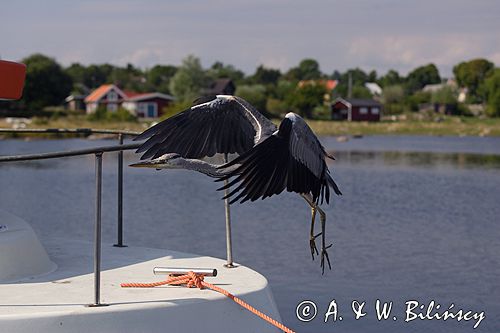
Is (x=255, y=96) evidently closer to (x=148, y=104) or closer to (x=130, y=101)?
(x=148, y=104)

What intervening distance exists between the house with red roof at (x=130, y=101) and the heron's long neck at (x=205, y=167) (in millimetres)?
82463

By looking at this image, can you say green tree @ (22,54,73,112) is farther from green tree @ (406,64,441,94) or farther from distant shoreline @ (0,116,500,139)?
green tree @ (406,64,441,94)

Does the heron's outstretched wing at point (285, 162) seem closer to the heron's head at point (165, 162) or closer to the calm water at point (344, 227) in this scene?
the heron's head at point (165, 162)

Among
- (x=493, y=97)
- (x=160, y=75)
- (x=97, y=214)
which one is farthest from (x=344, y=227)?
(x=160, y=75)

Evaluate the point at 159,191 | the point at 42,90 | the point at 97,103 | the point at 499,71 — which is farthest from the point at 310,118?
the point at 159,191

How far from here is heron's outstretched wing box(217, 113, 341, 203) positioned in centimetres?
595

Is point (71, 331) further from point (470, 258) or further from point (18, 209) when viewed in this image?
point (18, 209)

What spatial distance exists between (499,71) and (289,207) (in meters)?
100.0

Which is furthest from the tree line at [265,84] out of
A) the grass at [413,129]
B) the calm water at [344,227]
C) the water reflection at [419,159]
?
the calm water at [344,227]

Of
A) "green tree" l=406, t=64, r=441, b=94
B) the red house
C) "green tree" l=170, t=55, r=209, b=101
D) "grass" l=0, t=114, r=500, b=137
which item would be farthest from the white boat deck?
"green tree" l=406, t=64, r=441, b=94

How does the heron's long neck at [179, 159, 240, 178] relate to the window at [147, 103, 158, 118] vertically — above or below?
above

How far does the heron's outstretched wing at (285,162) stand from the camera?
595 cm

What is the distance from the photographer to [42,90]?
75562 millimetres

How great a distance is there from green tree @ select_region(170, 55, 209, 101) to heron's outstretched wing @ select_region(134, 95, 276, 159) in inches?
3339
